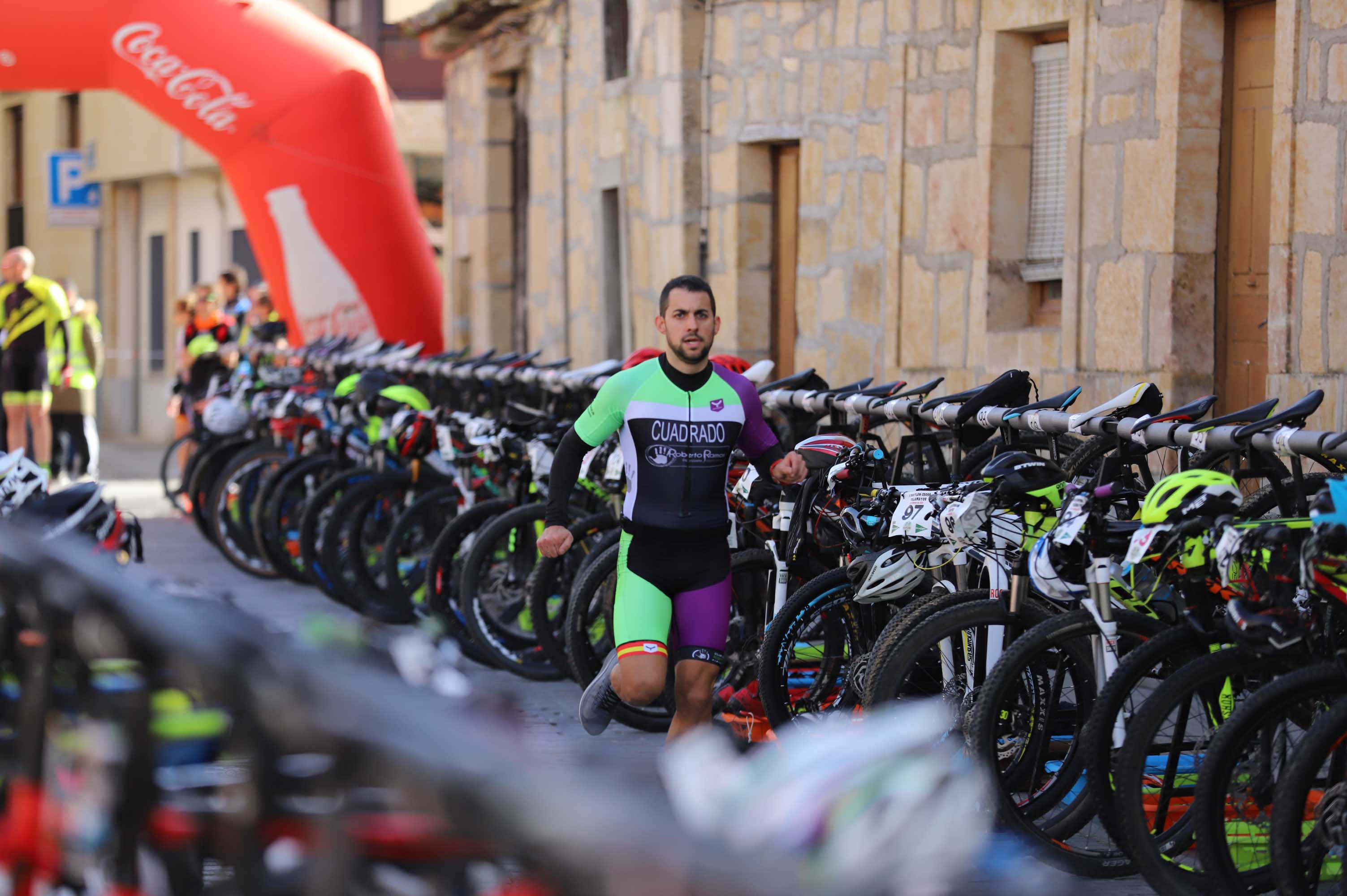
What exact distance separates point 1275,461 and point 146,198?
81.8 feet

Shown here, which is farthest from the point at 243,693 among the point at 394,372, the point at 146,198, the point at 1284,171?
the point at 146,198

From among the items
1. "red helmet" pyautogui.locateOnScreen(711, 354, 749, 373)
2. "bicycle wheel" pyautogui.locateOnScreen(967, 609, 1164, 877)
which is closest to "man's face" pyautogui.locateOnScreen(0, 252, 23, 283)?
"red helmet" pyautogui.locateOnScreen(711, 354, 749, 373)

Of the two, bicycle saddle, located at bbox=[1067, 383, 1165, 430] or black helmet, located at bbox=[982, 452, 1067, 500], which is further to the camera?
bicycle saddle, located at bbox=[1067, 383, 1165, 430]

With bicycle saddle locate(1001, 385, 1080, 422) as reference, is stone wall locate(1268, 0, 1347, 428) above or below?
above

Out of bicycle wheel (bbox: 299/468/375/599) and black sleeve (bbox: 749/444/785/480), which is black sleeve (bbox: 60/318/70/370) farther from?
black sleeve (bbox: 749/444/785/480)

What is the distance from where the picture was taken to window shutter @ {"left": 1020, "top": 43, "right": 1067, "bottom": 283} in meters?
9.27

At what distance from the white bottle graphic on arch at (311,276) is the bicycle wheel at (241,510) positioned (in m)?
3.93

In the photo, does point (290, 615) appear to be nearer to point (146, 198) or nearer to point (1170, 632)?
point (1170, 632)

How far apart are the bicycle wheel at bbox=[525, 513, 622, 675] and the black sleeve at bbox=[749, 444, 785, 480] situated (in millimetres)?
1317

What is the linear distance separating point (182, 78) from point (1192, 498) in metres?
11.5

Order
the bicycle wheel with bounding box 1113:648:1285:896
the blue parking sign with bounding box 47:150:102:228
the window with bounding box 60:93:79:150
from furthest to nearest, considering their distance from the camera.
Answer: the window with bounding box 60:93:79:150
the blue parking sign with bounding box 47:150:102:228
the bicycle wheel with bounding box 1113:648:1285:896

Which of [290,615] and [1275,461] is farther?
[290,615]

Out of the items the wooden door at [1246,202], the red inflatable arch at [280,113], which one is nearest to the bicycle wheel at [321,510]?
the wooden door at [1246,202]

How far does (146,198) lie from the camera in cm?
2797
